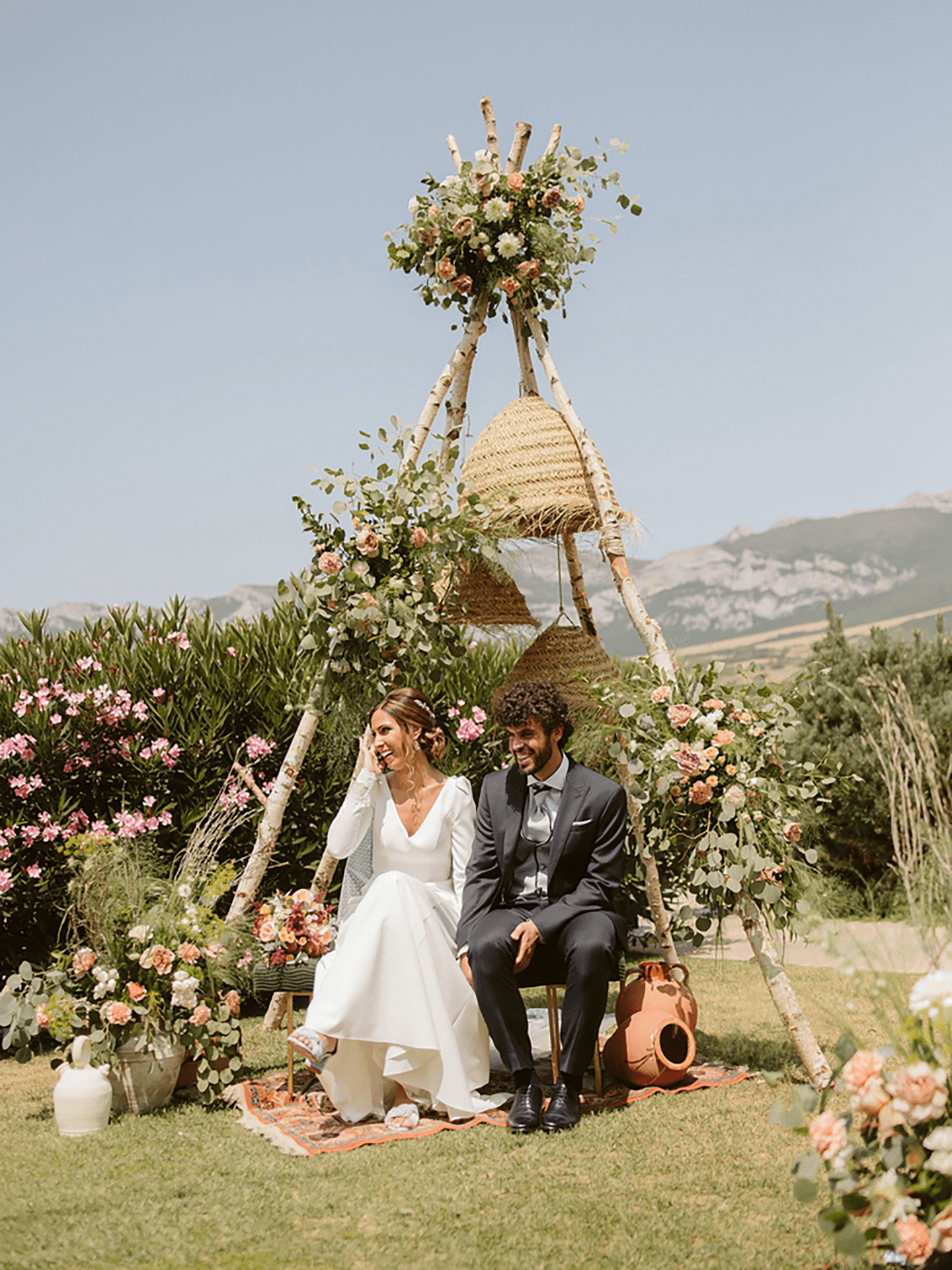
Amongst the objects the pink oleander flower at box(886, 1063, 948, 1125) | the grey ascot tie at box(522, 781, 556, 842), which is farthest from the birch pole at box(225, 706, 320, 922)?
the pink oleander flower at box(886, 1063, 948, 1125)

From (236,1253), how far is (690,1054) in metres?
2.07

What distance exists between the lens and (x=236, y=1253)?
305 cm

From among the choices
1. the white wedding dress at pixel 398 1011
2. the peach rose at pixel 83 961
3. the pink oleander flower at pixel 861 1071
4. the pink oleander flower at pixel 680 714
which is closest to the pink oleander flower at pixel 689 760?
the pink oleander flower at pixel 680 714

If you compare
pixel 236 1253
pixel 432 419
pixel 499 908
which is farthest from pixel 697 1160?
pixel 432 419

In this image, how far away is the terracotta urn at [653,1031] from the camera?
4.46 metres

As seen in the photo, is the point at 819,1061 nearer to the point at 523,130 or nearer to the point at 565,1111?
the point at 565,1111

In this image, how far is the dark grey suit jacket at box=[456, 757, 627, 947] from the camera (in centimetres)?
441

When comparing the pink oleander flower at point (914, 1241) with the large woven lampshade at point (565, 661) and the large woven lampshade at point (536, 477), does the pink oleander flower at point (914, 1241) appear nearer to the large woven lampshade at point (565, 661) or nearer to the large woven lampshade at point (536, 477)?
the large woven lampshade at point (565, 661)

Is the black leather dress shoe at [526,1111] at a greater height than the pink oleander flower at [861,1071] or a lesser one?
lesser

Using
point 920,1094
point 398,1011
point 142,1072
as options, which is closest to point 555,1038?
point 398,1011

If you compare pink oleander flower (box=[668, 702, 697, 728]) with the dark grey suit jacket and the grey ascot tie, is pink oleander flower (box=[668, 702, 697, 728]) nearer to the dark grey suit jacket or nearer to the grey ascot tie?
the dark grey suit jacket

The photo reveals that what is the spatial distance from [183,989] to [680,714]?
2205mm

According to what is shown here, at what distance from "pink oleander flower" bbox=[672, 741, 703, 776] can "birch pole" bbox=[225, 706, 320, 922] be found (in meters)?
1.78

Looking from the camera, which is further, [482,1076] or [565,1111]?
[482,1076]
